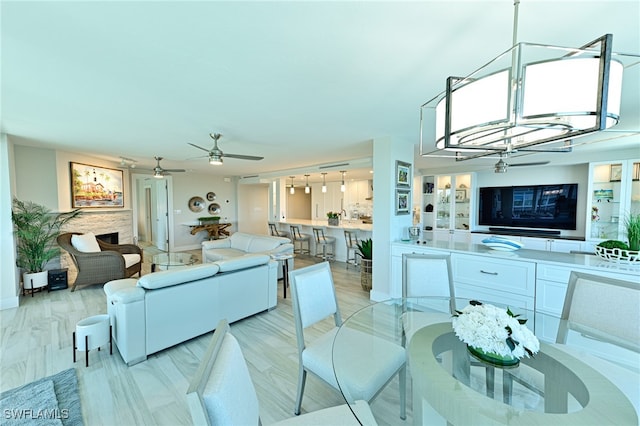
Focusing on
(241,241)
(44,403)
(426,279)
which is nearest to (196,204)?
(241,241)

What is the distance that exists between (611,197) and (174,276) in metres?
6.68

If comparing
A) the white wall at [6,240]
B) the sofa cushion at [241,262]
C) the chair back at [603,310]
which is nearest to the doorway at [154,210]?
the white wall at [6,240]

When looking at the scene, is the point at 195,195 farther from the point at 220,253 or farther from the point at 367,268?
the point at 367,268

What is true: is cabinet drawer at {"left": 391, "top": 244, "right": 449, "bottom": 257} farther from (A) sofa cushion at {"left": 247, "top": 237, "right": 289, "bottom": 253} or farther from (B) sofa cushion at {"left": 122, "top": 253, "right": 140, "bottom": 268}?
(B) sofa cushion at {"left": 122, "top": 253, "right": 140, "bottom": 268}

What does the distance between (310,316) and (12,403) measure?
2188 mm

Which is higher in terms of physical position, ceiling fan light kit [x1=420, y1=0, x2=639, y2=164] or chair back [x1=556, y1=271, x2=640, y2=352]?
ceiling fan light kit [x1=420, y1=0, x2=639, y2=164]

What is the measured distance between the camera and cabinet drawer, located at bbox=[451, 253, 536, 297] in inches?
104

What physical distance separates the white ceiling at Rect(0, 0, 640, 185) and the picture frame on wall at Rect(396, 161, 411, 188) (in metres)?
0.89

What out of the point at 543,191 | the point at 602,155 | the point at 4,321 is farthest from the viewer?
the point at 543,191

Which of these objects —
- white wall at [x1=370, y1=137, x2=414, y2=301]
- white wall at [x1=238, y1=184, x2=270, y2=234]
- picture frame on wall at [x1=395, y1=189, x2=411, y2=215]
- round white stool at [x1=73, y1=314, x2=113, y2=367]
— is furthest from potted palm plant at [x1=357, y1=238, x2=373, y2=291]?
white wall at [x1=238, y1=184, x2=270, y2=234]

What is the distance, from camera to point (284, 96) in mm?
2320

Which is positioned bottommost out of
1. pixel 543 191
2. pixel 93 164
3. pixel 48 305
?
pixel 48 305

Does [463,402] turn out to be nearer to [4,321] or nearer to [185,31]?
[185,31]

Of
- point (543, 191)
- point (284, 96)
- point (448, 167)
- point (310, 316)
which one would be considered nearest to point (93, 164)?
point (284, 96)
